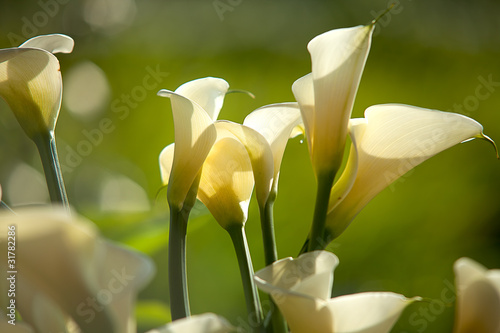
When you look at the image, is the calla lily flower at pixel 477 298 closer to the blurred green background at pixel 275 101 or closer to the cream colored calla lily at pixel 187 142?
the cream colored calla lily at pixel 187 142

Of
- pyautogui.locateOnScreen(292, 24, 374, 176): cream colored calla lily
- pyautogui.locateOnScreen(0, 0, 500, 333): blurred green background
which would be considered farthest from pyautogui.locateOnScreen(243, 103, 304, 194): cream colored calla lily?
pyautogui.locateOnScreen(0, 0, 500, 333): blurred green background

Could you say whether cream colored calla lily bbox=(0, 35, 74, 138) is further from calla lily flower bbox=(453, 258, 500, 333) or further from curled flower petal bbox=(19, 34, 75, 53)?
calla lily flower bbox=(453, 258, 500, 333)

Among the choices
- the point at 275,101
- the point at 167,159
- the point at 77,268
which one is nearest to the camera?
the point at 77,268

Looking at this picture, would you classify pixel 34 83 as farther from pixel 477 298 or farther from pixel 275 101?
pixel 275 101

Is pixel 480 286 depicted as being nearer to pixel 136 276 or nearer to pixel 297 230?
pixel 136 276

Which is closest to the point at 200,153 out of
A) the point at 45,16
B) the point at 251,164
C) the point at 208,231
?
the point at 251,164

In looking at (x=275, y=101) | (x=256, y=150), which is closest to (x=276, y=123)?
(x=256, y=150)
